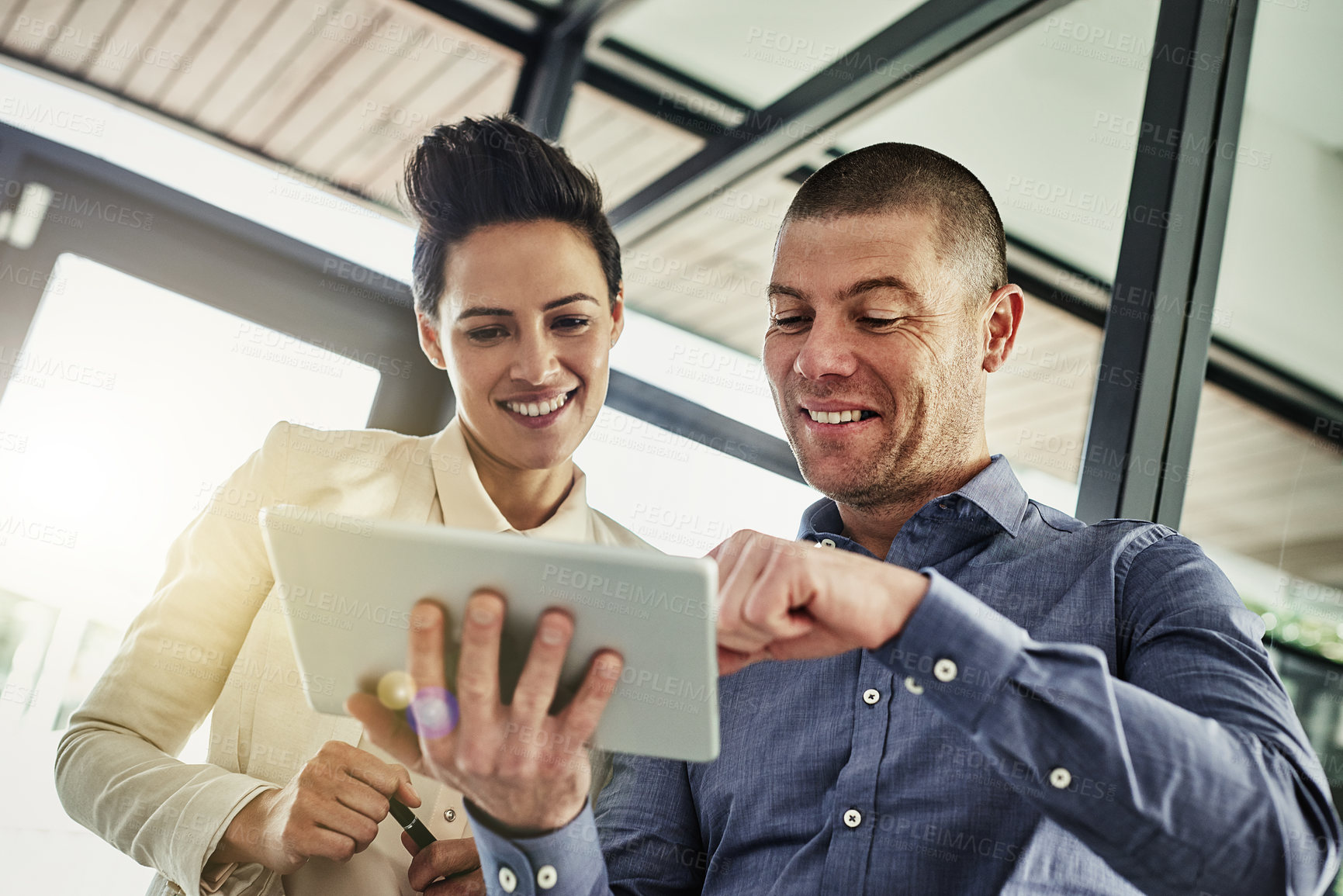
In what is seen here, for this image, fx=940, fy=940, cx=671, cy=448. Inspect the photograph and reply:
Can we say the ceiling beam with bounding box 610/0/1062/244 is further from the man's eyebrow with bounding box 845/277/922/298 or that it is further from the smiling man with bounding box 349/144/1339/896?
the man's eyebrow with bounding box 845/277/922/298

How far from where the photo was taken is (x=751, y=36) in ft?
8.30

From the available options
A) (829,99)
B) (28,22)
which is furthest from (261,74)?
(829,99)

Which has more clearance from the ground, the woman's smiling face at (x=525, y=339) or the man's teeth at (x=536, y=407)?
the woman's smiling face at (x=525, y=339)

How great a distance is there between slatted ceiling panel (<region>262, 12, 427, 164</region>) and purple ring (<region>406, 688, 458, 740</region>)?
91.3 inches

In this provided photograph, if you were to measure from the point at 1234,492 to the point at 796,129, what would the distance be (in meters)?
1.37

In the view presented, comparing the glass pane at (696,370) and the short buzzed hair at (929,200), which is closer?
the short buzzed hair at (929,200)

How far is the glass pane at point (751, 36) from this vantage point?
2.34m

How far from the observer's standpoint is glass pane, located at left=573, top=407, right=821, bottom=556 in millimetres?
2150

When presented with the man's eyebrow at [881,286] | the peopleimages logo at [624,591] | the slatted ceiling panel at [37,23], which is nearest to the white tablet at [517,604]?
the peopleimages logo at [624,591]

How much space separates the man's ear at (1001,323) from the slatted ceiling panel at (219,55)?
2.10 m

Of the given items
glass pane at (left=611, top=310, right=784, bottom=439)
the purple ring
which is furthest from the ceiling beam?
the purple ring

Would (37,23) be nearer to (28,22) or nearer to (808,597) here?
(28,22)

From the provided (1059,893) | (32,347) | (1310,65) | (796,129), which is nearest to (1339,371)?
(1310,65)

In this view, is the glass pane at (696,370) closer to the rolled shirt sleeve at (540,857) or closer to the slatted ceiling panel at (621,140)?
the slatted ceiling panel at (621,140)
